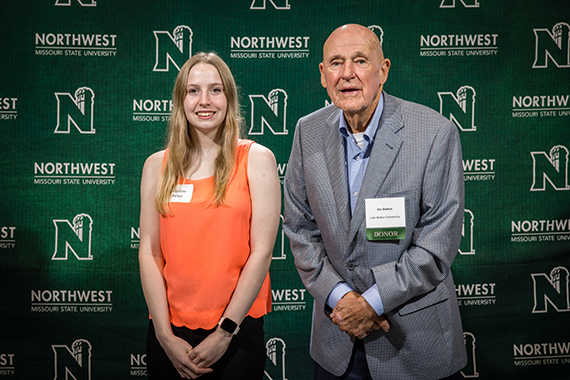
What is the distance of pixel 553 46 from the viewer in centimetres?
316

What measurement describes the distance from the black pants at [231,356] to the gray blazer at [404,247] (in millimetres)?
361

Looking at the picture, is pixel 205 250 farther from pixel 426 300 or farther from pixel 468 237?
pixel 468 237

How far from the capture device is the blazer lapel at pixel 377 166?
5.29 feet

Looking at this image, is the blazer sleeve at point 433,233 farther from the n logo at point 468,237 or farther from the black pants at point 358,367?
the n logo at point 468,237

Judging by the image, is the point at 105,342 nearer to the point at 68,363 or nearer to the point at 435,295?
the point at 68,363

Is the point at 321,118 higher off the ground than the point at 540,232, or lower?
higher

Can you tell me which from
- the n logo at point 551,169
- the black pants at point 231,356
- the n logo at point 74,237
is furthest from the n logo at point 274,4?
the black pants at point 231,356

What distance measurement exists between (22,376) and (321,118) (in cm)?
274

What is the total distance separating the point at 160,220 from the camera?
1.97 metres

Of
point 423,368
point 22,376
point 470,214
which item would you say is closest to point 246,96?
point 470,214

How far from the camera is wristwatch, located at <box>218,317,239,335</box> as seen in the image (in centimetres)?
186

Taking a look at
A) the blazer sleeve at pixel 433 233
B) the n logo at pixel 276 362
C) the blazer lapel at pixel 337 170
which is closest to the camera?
the blazer sleeve at pixel 433 233

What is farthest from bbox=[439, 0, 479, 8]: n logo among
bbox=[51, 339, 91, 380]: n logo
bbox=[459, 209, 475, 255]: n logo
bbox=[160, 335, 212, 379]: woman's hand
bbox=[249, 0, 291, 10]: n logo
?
bbox=[51, 339, 91, 380]: n logo

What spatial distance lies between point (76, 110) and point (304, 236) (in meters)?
2.08
